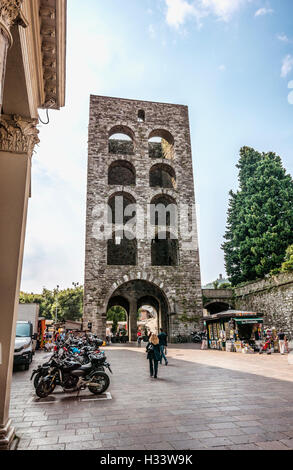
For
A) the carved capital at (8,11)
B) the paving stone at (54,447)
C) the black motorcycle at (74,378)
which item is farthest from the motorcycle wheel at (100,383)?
the carved capital at (8,11)

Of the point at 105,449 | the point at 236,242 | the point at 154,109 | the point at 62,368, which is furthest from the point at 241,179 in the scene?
the point at 105,449

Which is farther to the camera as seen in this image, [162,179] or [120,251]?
[162,179]

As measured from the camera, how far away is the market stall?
15617 millimetres

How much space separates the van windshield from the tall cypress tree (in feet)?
64.4

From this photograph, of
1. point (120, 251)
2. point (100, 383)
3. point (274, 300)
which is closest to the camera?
point (100, 383)

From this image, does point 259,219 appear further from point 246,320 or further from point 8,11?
point 8,11

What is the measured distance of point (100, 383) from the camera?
6328mm

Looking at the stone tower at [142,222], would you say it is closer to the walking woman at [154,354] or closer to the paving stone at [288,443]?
the walking woman at [154,354]

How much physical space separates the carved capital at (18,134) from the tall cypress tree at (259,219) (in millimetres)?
23987

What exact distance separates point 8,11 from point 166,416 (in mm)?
5392

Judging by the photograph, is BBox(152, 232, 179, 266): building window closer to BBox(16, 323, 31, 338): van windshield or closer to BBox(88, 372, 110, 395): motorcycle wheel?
BBox(16, 323, 31, 338): van windshield

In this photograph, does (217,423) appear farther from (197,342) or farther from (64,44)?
(197,342)

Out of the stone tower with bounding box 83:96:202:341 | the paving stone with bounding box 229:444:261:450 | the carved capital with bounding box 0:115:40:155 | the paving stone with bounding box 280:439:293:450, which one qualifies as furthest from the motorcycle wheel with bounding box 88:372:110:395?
the stone tower with bounding box 83:96:202:341

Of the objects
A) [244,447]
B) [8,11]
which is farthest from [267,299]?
[8,11]
